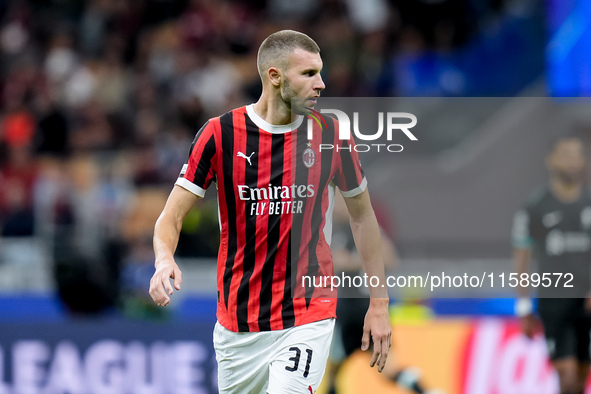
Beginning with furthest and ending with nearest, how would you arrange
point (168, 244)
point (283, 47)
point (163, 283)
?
point (283, 47), point (168, 244), point (163, 283)

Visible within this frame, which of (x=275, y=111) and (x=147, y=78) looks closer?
(x=275, y=111)

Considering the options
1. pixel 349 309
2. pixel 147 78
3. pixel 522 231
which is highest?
pixel 147 78

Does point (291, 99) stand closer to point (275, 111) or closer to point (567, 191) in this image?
point (275, 111)

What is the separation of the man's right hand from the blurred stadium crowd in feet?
16.9

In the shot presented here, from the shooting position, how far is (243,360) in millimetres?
4582

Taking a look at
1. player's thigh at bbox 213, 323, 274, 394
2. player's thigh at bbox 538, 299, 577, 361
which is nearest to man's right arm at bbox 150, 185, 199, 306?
player's thigh at bbox 213, 323, 274, 394

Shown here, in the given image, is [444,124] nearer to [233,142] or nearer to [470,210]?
[470,210]

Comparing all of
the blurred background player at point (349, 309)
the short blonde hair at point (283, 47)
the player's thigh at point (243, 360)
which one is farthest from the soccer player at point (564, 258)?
the short blonde hair at point (283, 47)

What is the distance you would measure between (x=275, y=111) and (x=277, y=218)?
55 centimetres

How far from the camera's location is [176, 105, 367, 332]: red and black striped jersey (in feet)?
14.9

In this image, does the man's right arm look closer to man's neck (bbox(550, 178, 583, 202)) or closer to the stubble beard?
the stubble beard

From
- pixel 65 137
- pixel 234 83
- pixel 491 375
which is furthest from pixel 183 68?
pixel 491 375

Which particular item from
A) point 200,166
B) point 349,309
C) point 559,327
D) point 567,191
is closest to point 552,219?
point 567,191

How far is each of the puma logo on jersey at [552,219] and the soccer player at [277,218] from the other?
2995mm
